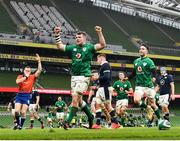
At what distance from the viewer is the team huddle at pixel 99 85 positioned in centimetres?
A: 1212

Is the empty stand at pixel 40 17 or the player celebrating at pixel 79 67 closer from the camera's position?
the player celebrating at pixel 79 67

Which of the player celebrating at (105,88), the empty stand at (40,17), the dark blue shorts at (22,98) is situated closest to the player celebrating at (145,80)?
the player celebrating at (105,88)

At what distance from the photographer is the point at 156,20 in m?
61.3

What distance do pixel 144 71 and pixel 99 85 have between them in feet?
6.82

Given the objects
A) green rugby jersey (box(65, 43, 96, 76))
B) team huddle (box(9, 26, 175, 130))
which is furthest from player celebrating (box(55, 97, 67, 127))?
green rugby jersey (box(65, 43, 96, 76))

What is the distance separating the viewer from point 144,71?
1447cm

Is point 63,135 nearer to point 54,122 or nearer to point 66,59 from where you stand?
point 54,122

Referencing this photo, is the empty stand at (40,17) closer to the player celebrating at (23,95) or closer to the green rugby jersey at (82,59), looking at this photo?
the player celebrating at (23,95)

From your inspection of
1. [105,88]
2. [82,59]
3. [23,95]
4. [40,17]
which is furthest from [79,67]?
[40,17]

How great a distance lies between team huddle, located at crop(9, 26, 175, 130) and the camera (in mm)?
12125

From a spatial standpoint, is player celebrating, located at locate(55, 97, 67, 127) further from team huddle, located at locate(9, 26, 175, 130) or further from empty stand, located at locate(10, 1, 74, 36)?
empty stand, located at locate(10, 1, 74, 36)

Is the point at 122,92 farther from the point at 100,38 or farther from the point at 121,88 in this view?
the point at 100,38

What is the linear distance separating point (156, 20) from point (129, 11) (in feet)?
12.6

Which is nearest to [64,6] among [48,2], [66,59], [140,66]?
[48,2]
